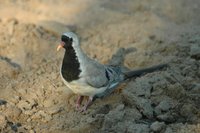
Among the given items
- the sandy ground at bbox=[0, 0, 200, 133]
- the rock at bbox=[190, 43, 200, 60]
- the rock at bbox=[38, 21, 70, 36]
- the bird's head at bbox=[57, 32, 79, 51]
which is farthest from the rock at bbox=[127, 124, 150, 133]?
the rock at bbox=[38, 21, 70, 36]

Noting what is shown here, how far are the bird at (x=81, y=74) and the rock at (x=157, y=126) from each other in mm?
776

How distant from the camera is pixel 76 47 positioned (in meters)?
5.17

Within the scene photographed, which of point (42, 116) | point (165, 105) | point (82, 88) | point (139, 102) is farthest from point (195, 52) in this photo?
point (42, 116)

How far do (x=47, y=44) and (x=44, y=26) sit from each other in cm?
41

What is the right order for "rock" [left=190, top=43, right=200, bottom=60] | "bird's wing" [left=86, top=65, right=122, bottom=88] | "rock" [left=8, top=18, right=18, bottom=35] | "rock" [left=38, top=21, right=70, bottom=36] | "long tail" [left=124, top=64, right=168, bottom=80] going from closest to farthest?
"bird's wing" [left=86, top=65, right=122, bottom=88], "long tail" [left=124, top=64, right=168, bottom=80], "rock" [left=190, top=43, right=200, bottom=60], "rock" [left=8, top=18, right=18, bottom=35], "rock" [left=38, top=21, right=70, bottom=36]

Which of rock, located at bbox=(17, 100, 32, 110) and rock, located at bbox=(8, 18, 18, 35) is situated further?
rock, located at bbox=(8, 18, 18, 35)

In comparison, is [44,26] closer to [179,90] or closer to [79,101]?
[79,101]

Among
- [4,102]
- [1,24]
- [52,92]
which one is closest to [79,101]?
[52,92]

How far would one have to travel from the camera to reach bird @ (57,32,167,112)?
17.0 ft

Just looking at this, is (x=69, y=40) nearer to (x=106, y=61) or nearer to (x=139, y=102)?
(x=139, y=102)

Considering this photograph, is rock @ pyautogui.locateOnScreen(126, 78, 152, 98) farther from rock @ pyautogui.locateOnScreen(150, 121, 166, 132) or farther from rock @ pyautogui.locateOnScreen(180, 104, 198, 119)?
rock @ pyautogui.locateOnScreen(150, 121, 166, 132)

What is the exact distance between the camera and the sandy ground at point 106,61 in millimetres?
5219

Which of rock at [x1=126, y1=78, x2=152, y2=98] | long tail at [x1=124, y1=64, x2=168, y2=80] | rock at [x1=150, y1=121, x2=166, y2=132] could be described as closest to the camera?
rock at [x1=150, y1=121, x2=166, y2=132]

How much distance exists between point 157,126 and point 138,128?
186 mm
